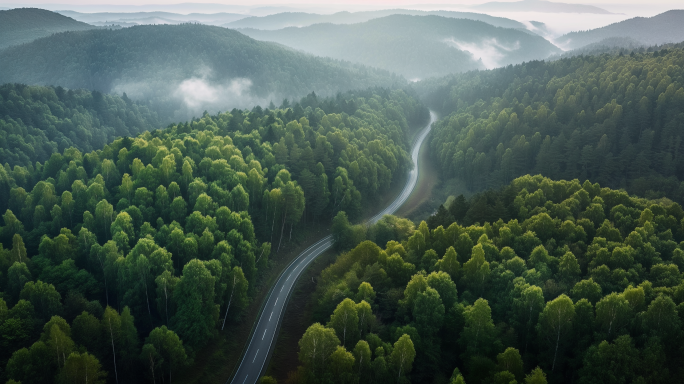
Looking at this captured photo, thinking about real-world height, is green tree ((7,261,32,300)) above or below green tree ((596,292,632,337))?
below

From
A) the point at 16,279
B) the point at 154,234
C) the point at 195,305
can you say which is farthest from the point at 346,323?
the point at 16,279

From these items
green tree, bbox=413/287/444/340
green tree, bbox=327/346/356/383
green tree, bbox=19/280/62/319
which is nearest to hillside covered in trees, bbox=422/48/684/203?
green tree, bbox=413/287/444/340

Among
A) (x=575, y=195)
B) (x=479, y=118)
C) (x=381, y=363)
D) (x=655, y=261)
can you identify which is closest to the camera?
(x=381, y=363)

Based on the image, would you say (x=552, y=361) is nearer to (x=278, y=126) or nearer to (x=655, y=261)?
(x=655, y=261)

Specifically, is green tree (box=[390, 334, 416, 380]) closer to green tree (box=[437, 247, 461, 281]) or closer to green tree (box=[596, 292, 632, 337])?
green tree (box=[437, 247, 461, 281])

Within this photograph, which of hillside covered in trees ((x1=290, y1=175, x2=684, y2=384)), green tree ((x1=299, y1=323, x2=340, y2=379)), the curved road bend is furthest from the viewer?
the curved road bend

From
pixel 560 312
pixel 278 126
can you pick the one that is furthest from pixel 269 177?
pixel 560 312

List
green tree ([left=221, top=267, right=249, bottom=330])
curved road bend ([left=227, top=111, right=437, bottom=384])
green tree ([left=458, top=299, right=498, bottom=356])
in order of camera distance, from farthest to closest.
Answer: green tree ([left=221, top=267, right=249, bottom=330]), curved road bend ([left=227, top=111, right=437, bottom=384]), green tree ([left=458, top=299, right=498, bottom=356])
